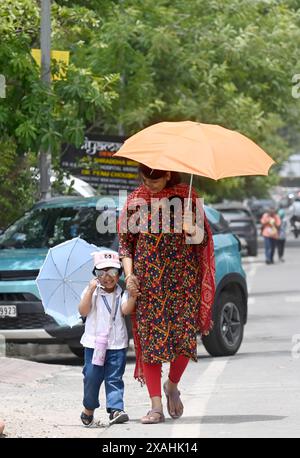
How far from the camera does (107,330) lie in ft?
32.1

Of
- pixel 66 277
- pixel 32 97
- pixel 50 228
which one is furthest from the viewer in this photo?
pixel 32 97

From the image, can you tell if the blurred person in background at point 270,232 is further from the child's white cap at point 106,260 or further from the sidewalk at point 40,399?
the child's white cap at point 106,260

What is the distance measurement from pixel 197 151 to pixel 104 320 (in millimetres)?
1290

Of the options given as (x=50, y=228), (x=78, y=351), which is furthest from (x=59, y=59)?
(x=78, y=351)

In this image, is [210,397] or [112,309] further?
[210,397]

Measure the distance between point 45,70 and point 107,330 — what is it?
8593mm

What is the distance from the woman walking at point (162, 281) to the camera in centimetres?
975

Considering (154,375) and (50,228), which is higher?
(154,375)

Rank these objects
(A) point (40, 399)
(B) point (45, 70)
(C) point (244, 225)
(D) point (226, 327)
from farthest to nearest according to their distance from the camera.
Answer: (C) point (244, 225)
(B) point (45, 70)
(D) point (226, 327)
(A) point (40, 399)

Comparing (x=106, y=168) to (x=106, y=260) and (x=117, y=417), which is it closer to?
(x=106, y=260)

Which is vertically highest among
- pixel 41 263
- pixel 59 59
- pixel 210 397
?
pixel 59 59

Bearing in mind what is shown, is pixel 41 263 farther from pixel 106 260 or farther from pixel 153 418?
pixel 153 418

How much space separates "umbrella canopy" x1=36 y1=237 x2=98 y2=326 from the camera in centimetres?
1074

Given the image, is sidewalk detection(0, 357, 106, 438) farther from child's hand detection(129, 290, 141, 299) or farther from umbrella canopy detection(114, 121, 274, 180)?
umbrella canopy detection(114, 121, 274, 180)
